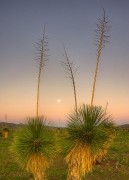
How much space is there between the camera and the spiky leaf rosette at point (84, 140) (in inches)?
571

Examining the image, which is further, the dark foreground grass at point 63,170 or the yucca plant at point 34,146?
the dark foreground grass at point 63,170

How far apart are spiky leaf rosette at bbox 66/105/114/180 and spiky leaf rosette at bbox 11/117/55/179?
98 cm

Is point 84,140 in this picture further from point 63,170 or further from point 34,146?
point 63,170

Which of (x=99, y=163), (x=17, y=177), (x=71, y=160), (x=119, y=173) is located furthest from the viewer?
(x=99, y=163)

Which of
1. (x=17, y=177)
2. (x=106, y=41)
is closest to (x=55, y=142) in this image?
(x=17, y=177)

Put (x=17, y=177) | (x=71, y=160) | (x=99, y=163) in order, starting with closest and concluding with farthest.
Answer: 1. (x=71, y=160)
2. (x=17, y=177)
3. (x=99, y=163)

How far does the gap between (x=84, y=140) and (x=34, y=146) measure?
7.38ft

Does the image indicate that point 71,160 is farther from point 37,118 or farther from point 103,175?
point 103,175

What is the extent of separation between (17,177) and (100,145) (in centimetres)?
606

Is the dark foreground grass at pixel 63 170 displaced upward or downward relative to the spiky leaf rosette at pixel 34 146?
downward

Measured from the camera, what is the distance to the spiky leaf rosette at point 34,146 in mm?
14812

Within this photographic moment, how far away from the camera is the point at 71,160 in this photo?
14648mm

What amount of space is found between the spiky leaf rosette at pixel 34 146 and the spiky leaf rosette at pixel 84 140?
98 centimetres

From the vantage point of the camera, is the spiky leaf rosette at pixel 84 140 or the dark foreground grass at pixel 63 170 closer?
the spiky leaf rosette at pixel 84 140
